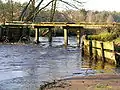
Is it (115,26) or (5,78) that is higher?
(115,26)

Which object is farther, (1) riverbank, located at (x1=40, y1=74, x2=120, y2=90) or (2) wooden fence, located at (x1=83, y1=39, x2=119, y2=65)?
(2) wooden fence, located at (x1=83, y1=39, x2=119, y2=65)

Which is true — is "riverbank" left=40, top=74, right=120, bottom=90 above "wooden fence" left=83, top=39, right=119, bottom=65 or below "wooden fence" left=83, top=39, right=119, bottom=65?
below

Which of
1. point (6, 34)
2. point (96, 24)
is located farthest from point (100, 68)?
point (6, 34)

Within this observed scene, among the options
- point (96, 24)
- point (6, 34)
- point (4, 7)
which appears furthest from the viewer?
point (4, 7)

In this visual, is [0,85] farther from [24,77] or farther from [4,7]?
[4,7]

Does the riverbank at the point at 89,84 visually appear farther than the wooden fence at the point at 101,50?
No

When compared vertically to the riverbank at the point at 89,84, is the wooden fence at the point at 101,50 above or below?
above

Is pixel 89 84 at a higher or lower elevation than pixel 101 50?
lower

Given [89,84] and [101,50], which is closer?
[89,84]

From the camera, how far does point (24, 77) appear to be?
21906 mm

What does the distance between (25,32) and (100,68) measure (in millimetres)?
32509

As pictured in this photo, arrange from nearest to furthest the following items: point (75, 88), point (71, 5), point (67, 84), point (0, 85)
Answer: point (75, 88) < point (67, 84) < point (0, 85) < point (71, 5)

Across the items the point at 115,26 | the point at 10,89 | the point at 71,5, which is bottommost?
the point at 10,89

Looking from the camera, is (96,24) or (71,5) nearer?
(96,24)
